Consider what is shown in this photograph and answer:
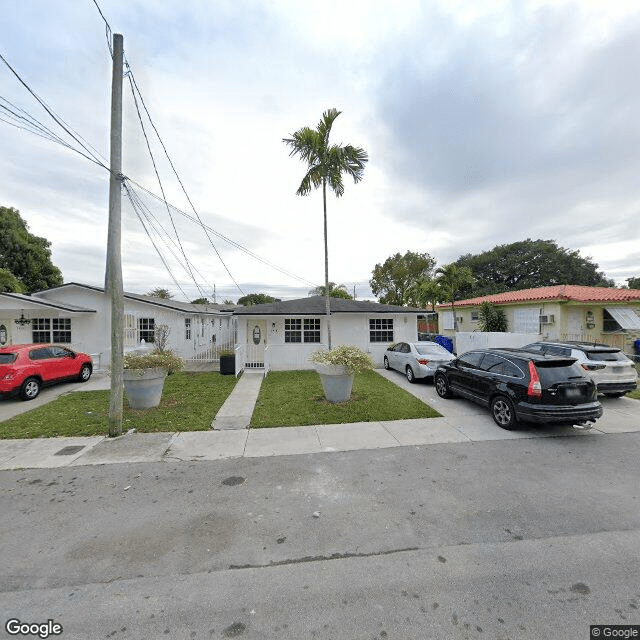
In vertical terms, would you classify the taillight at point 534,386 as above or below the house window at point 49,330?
below

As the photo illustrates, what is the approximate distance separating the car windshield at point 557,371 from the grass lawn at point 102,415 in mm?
6908

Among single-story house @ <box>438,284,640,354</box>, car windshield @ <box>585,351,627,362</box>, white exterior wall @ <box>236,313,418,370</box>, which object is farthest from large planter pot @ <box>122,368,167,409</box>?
single-story house @ <box>438,284,640,354</box>

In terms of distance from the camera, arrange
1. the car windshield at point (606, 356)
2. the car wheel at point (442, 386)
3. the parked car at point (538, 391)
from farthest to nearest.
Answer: the car wheel at point (442, 386), the car windshield at point (606, 356), the parked car at point (538, 391)

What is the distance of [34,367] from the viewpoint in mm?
9555

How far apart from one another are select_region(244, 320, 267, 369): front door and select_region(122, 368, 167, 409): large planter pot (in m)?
6.30

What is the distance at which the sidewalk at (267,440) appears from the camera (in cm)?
542

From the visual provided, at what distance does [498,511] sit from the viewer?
3775 millimetres

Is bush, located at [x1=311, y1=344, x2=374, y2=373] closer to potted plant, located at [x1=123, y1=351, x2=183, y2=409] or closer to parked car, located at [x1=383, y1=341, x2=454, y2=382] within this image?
parked car, located at [x1=383, y1=341, x2=454, y2=382]

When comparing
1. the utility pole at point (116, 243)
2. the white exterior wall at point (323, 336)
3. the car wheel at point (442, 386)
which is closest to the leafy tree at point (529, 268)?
the white exterior wall at point (323, 336)

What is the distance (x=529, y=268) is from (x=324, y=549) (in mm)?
50353

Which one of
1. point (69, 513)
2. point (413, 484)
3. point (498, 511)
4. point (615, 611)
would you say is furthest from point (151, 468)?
point (615, 611)

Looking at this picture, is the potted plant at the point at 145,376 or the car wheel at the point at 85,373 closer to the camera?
the potted plant at the point at 145,376

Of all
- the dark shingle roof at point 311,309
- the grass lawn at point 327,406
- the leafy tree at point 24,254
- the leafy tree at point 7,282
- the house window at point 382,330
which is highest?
the leafy tree at point 24,254

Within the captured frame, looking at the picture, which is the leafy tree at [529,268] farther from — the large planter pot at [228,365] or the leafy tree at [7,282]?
the leafy tree at [7,282]
